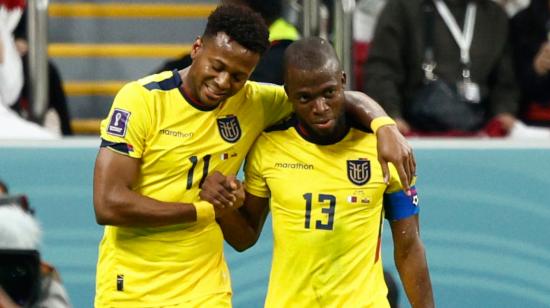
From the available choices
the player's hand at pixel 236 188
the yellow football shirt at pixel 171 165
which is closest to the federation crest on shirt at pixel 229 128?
the yellow football shirt at pixel 171 165

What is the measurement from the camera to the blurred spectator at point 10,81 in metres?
7.39

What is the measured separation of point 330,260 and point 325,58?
74cm

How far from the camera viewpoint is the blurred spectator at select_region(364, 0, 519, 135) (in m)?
7.86

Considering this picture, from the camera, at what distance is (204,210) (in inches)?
215

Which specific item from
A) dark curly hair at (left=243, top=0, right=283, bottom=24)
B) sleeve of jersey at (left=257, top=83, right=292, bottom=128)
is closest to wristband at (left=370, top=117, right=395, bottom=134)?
sleeve of jersey at (left=257, top=83, right=292, bottom=128)

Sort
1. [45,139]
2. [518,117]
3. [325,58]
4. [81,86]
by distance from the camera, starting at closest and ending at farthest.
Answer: [325,58] < [45,139] < [518,117] < [81,86]

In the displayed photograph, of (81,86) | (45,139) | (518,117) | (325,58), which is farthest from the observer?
(81,86)

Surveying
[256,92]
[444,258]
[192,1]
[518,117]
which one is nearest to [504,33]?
[518,117]

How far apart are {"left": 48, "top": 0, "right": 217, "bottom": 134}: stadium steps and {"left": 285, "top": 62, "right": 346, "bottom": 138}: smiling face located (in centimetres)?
375

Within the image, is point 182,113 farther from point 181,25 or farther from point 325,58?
point 181,25

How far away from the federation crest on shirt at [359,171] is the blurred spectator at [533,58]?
2818 millimetres

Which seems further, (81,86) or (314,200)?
(81,86)

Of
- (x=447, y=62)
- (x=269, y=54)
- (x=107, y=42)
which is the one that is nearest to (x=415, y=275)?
(x=269, y=54)

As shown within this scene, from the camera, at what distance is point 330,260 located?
215 inches
